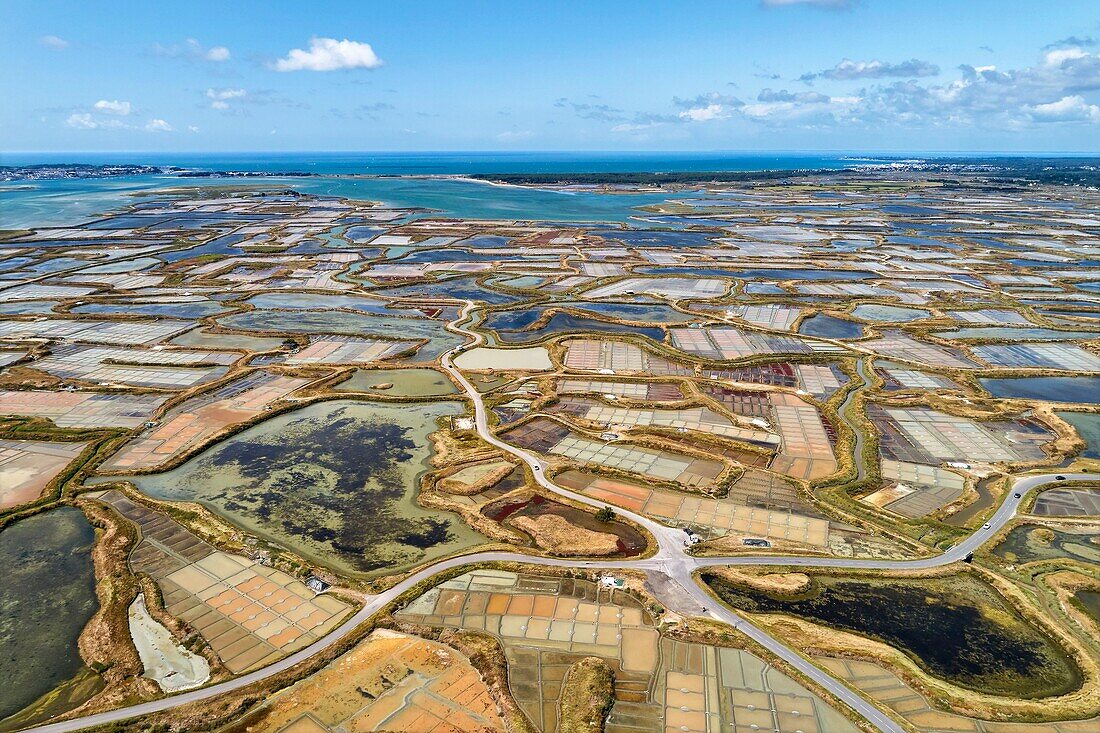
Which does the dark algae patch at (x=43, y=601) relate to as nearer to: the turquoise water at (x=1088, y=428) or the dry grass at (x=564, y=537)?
the dry grass at (x=564, y=537)

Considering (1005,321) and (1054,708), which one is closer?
(1054,708)

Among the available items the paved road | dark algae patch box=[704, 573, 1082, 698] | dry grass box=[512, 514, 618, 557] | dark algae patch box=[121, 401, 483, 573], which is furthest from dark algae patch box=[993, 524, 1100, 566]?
dark algae patch box=[121, 401, 483, 573]

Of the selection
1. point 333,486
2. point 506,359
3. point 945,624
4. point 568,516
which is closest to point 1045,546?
point 945,624

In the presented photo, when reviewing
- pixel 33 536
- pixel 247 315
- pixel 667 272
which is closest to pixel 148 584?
pixel 33 536

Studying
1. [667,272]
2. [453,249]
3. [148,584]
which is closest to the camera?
[148,584]

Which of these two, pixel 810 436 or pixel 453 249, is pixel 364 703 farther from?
pixel 453 249

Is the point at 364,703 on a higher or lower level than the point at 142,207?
lower
